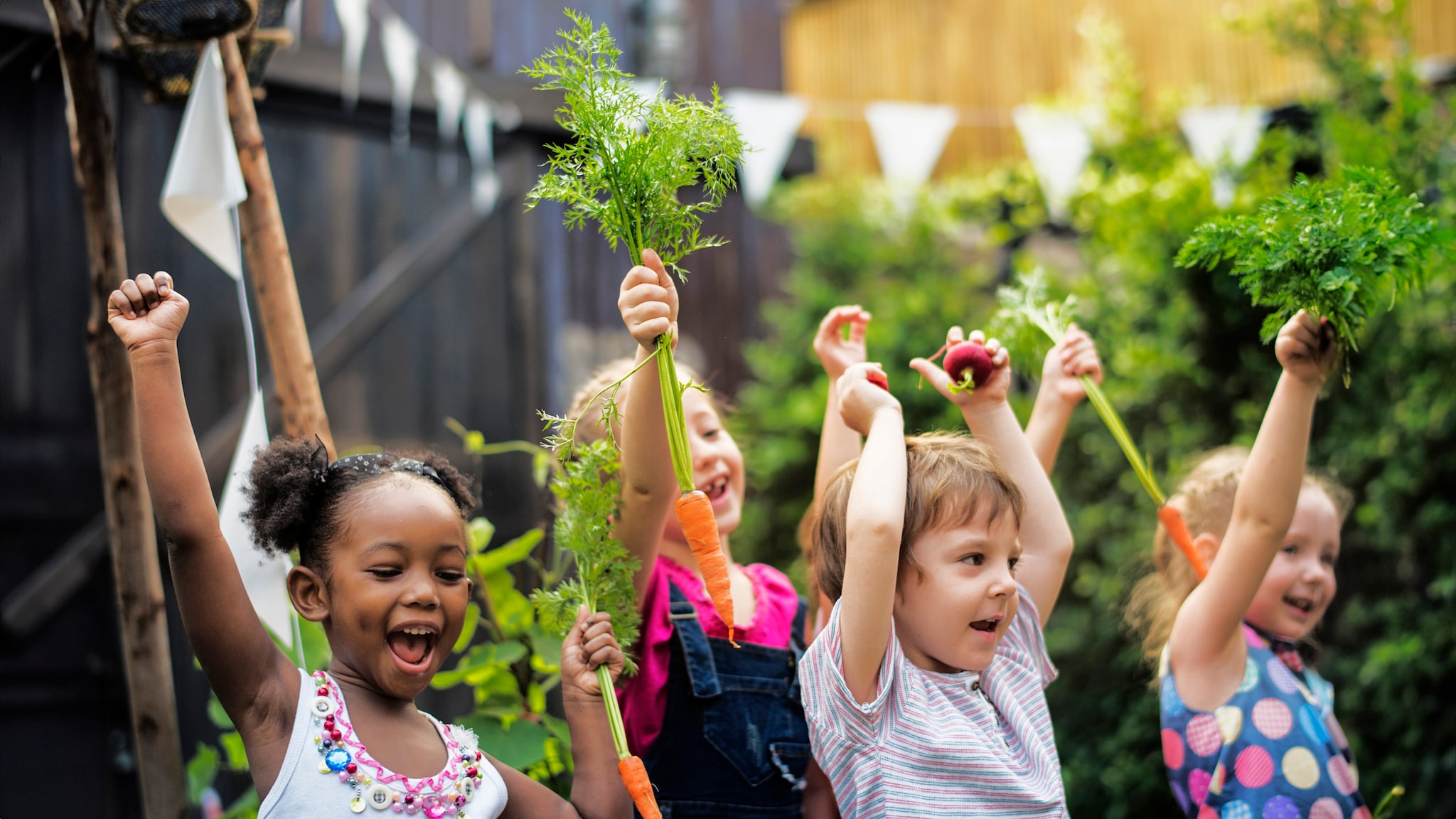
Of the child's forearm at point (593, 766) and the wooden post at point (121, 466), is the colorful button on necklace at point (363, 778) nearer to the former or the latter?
the child's forearm at point (593, 766)

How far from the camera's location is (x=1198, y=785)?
2055 mm

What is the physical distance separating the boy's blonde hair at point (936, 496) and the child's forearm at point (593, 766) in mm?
418

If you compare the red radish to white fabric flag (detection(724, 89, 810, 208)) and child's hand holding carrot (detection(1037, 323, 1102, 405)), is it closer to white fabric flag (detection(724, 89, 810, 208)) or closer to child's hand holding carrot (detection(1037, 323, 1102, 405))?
child's hand holding carrot (detection(1037, 323, 1102, 405))

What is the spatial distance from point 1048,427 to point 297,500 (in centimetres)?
133

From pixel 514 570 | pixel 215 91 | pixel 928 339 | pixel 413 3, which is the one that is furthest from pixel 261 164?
pixel 928 339

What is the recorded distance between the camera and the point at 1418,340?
355 centimetres

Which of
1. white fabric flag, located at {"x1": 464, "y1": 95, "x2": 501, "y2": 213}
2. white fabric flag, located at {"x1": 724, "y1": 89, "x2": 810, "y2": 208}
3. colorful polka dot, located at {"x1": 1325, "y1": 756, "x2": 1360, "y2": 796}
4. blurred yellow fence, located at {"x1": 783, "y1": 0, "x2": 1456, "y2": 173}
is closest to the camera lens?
colorful polka dot, located at {"x1": 1325, "y1": 756, "x2": 1360, "y2": 796}

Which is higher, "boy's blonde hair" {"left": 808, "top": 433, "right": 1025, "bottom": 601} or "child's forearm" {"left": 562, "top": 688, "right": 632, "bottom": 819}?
"boy's blonde hair" {"left": 808, "top": 433, "right": 1025, "bottom": 601}

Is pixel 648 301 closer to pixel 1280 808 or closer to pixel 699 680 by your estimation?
pixel 699 680

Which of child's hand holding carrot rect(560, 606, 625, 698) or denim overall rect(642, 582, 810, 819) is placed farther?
denim overall rect(642, 582, 810, 819)

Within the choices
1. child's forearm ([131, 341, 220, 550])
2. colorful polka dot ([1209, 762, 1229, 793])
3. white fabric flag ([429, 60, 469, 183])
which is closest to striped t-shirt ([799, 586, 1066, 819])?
colorful polka dot ([1209, 762, 1229, 793])

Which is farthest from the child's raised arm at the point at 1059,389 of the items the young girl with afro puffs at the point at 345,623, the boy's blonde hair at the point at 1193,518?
the young girl with afro puffs at the point at 345,623

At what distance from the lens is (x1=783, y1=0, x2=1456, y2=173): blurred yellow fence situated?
6.37 metres

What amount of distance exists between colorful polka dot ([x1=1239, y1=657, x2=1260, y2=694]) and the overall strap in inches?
38.5
